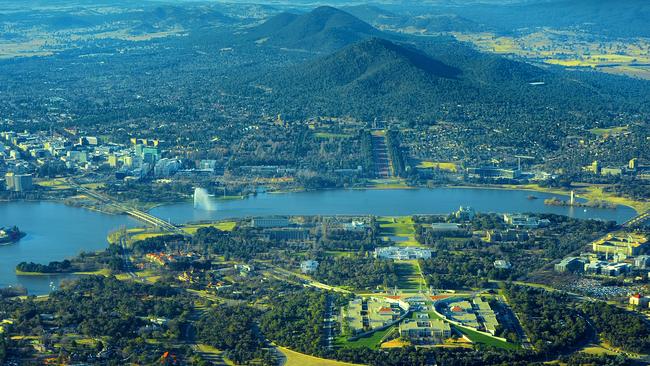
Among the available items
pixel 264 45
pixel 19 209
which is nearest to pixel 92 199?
pixel 19 209

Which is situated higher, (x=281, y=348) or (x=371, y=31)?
(x=371, y=31)

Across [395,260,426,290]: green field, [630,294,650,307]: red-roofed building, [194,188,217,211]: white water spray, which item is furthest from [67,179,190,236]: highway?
[630,294,650,307]: red-roofed building

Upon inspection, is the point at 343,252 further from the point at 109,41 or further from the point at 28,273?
the point at 109,41

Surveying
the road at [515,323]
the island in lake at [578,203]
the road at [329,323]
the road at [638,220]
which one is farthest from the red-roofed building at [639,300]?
the island in lake at [578,203]

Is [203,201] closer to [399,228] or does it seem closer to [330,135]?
[399,228]

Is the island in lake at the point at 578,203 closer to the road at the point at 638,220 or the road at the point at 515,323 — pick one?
the road at the point at 638,220

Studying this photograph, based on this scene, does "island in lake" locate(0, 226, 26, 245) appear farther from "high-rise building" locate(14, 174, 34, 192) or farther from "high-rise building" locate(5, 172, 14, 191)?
"high-rise building" locate(5, 172, 14, 191)

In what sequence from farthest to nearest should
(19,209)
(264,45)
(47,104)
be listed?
(264,45)
(47,104)
(19,209)
